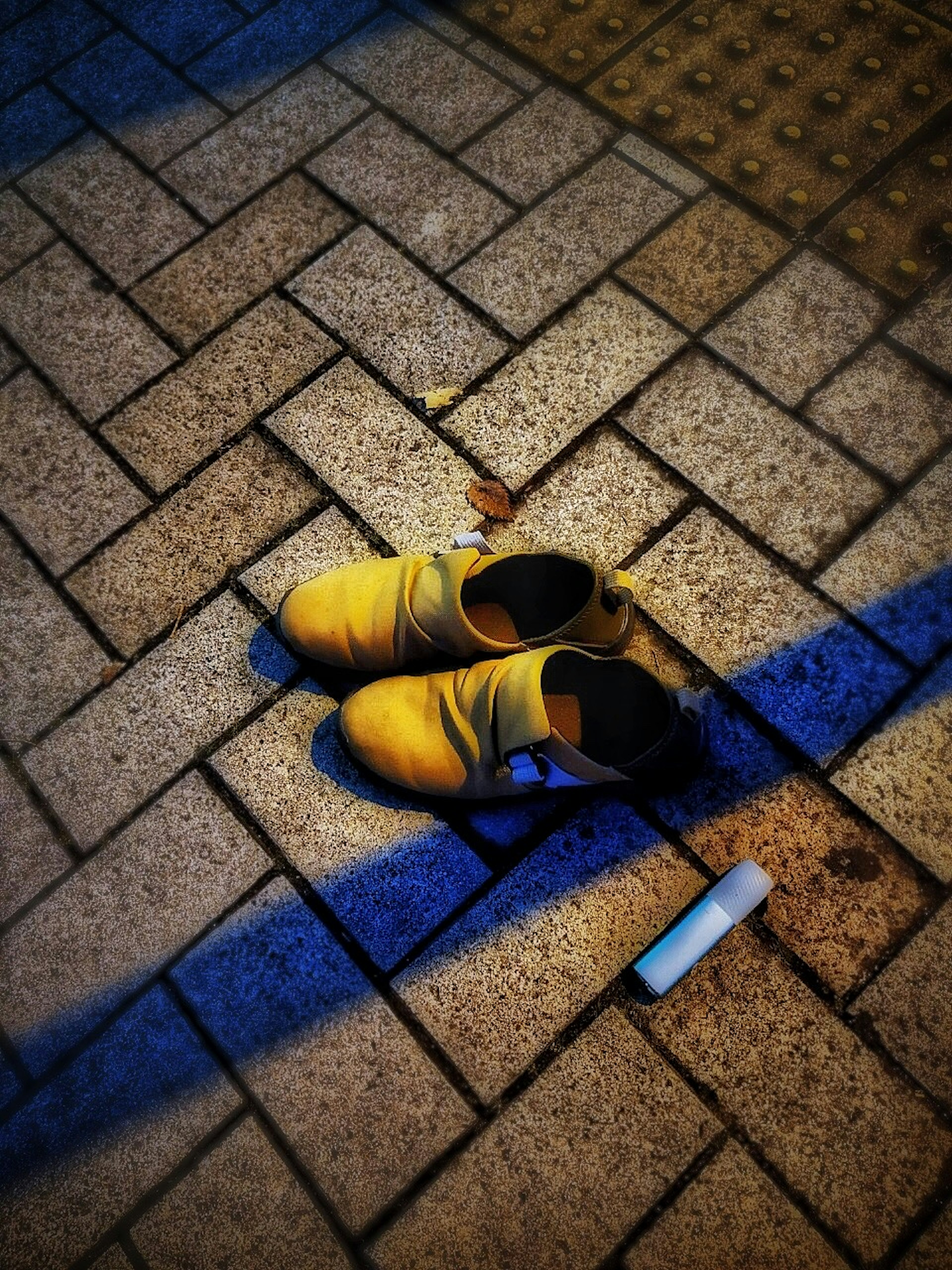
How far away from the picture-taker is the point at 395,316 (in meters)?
2.56

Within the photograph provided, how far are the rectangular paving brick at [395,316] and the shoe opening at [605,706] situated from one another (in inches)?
40.9

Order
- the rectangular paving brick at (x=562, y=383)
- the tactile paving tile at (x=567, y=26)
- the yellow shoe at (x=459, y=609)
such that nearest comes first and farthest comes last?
1. the yellow shoe at (x=459, y=609)
2. the rectangular paving brick at (x=562, y=383)
3. the tactile paving tile at (x=567, y=26)

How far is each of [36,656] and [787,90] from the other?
2953mm

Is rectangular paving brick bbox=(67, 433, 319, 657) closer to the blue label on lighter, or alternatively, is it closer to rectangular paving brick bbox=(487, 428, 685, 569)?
rectangular paving brick bbox=(487, 428, 685, 569)

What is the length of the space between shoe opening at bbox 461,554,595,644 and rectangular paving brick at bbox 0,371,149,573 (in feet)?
3.59

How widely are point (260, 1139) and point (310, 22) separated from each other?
3.56 metres

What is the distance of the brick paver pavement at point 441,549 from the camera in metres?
1.79

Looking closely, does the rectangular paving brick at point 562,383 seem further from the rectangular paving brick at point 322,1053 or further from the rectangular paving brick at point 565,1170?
the rectangular paving brick at point 565,1170

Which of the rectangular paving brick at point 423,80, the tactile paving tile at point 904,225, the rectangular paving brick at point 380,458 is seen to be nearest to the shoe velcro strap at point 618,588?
the rectangular paving brick at point 380,458

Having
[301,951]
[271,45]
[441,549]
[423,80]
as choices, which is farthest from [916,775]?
[271,45]

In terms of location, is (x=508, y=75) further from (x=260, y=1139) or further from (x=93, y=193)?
(x=260, y=1139)

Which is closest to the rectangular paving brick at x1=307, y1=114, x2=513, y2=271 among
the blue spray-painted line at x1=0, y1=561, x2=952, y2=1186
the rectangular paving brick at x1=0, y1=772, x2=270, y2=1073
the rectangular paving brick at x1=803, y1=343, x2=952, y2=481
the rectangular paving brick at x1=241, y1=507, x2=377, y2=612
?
the rectangular paving brick at x1=241, y1=507, x2=377, y2=612

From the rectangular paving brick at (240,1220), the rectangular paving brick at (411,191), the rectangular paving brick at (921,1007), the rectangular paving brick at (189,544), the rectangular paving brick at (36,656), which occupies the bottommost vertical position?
the rectangular paving brick at (240,1220)

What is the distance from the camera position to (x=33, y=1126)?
187cm
